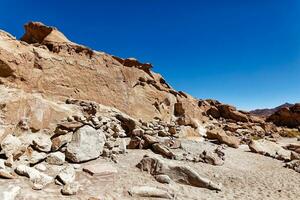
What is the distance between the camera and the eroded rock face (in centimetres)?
5582

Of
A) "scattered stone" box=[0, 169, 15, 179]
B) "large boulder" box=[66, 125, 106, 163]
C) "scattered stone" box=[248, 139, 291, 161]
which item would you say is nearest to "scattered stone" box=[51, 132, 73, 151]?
"large boulder" box=[66, 125, 106, 163]

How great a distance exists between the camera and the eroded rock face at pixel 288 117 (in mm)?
55822

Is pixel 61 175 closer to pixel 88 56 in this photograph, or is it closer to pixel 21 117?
pixel 21 117

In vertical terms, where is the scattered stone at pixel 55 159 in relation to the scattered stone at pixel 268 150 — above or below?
below

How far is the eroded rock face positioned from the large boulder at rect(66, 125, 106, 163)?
5084cm

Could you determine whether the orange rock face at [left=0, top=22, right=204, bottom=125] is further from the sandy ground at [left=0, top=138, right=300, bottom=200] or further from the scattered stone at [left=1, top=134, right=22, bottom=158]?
the sandy ground at [left=0, top=138, right=300, bottom=200]

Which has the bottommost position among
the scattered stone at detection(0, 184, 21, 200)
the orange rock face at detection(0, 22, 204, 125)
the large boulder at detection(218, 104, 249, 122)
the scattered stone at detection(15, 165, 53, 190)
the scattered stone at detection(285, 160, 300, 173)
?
the scattered stone at detection(0, 184, 21, 200)

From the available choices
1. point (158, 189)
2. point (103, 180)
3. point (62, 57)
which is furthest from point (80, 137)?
point (62, 57)

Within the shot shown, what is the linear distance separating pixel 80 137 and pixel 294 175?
1167 cm

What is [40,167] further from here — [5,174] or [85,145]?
[85,145]

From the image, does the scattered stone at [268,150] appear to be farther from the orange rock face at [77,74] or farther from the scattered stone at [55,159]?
the scattered stone at [55,159]

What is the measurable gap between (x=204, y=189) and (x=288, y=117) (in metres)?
50.9

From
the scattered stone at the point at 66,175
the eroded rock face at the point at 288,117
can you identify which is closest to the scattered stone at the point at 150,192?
the scattered stone at the point at 66,175

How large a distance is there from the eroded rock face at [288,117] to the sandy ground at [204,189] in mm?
A: 41813
